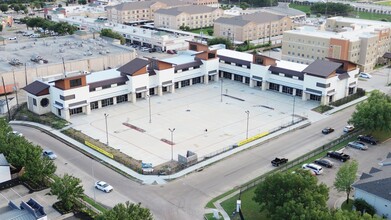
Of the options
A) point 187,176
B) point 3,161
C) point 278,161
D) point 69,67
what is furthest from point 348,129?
point 69,67

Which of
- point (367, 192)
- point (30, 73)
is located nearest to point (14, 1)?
point (30, 73)

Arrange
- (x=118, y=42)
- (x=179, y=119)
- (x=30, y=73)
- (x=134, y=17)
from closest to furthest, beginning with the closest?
(x=179, y=119) < (x=30, y=73) < (x=118, y=42) < (x=134, y=17)

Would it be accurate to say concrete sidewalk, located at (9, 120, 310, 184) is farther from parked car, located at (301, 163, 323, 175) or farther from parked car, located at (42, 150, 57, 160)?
parked car, located at (301, 163, 323, 175)

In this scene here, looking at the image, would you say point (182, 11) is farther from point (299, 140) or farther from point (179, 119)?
point (299, 140)

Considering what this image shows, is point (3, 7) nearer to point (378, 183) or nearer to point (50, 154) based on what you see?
point (50, 154)

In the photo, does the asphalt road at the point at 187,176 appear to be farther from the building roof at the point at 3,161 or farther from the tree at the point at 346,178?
the tree at the point at 346,178
